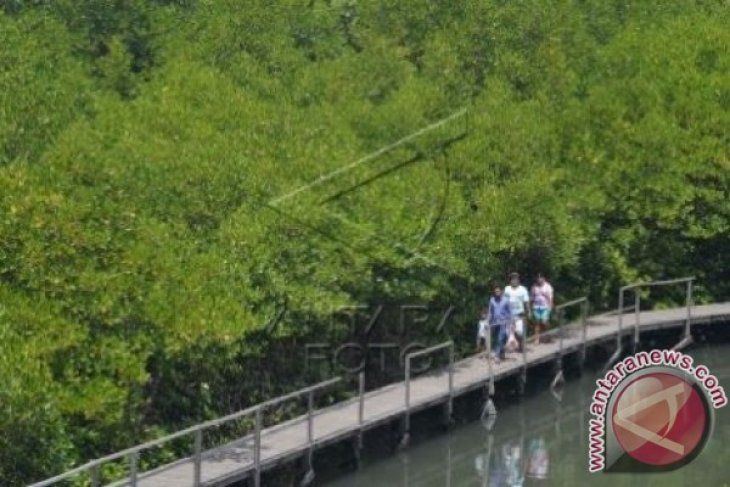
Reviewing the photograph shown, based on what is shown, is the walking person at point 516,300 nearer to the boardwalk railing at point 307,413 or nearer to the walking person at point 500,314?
the walking person at point 500,314

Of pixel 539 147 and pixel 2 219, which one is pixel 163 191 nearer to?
pixel 2 219

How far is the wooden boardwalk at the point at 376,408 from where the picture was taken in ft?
82.3

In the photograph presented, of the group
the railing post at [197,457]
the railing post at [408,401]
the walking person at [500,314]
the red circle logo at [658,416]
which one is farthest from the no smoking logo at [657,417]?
the walking person at [500,314]

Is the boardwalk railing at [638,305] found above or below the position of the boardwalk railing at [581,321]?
below

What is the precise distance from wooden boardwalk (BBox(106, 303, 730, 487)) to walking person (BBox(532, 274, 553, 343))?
63 cm

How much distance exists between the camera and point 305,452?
27.3 meters

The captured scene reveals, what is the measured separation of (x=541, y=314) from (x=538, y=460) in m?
4.99

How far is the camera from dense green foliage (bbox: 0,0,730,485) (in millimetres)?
24016

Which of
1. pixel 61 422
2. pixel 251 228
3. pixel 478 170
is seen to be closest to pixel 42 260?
pixel 61 422

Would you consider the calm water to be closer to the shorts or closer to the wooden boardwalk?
the wooden boardwalk

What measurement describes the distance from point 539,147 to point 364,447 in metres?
10.6

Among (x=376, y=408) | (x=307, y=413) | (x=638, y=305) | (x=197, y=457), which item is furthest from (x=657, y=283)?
(x=197, y=457)

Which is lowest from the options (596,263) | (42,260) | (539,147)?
(596,263)

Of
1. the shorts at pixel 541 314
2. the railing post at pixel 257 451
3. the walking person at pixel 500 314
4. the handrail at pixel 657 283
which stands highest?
the railing post at pixel 257 451
